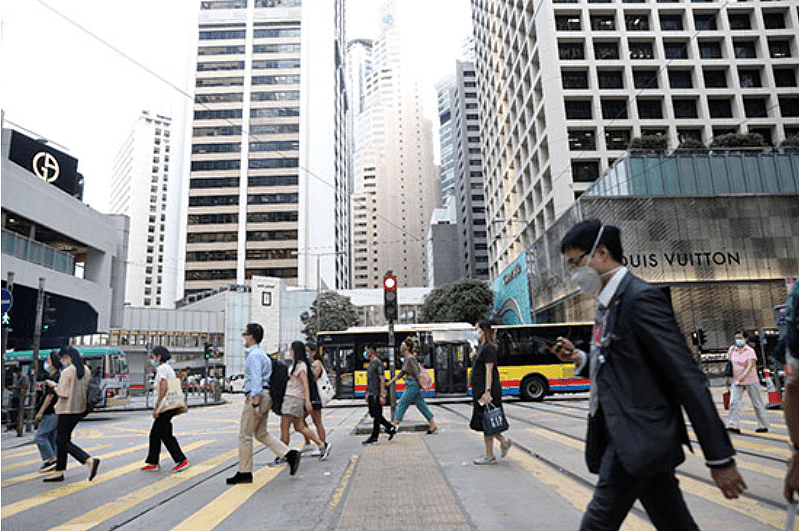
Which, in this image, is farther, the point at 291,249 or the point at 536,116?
the point at 291,249

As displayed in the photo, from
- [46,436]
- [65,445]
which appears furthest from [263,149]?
[65,445]

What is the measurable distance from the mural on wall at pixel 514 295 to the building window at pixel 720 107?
16.1 m

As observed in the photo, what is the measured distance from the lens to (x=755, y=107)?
3859 cm

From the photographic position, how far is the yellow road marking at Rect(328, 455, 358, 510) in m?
5.05

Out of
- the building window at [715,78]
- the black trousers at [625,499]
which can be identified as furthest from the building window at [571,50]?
the black trousers at [625,499]

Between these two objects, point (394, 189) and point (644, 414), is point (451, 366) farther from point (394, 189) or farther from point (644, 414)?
point (394, 189)

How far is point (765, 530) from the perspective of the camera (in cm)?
379

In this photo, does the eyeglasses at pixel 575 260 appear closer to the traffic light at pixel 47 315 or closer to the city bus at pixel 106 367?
the traffic light at pixel 47 315

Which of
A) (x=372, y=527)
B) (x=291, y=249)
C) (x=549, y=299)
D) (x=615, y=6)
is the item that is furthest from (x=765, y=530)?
(x=291, y=249)

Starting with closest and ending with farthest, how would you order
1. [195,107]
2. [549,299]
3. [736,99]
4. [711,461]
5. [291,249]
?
[711,461]
[549,299]
[736,99]
[291,249]
[195,107]

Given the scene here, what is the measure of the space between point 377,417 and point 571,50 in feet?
122

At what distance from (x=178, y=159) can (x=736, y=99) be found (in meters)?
77.0

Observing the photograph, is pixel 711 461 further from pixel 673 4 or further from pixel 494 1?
pixel 494 1

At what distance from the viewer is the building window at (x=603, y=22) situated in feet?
131
